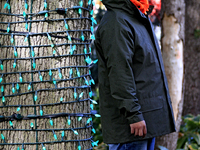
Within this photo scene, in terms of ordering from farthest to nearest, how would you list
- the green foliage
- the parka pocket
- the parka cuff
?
1. the green foliage
2. the parka pocket
3. the parka cuff

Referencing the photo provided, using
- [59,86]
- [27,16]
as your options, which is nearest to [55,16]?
[27,16]

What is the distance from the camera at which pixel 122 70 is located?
1.95 meters

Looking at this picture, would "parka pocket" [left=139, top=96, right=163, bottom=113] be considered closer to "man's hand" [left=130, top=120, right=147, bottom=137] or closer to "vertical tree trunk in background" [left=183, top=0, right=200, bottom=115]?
"man's hand" [left=130, top=120, right=147, bottom=137]

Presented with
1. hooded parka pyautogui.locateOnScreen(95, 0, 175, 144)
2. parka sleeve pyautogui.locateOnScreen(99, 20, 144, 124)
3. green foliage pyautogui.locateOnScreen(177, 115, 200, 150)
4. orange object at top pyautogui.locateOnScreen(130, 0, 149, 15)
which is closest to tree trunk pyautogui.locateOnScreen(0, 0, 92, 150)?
hooded parka pyautogui.locateOnScreen(95, 0, 175, 144)

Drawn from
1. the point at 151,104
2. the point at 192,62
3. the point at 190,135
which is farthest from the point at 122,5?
the point at 192,62

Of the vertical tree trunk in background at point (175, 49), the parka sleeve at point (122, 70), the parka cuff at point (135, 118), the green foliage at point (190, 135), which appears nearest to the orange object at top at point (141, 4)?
the parka sleeve at point (122, 70)

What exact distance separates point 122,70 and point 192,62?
4.82 meters

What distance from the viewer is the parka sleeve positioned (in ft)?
6.29

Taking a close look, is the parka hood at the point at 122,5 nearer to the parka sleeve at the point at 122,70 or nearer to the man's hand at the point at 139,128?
the parka sleeve at the point at 122,70

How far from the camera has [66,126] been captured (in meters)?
2.29

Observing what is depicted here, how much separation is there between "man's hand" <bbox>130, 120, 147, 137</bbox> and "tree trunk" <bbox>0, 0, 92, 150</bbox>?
0.60 m

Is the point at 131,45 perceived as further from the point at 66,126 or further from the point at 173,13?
the point at 173,13

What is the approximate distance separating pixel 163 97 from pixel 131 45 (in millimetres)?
501

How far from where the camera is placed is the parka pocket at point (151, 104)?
204 centimetres
